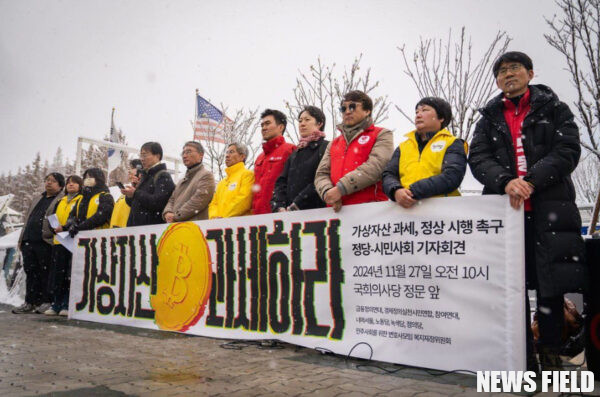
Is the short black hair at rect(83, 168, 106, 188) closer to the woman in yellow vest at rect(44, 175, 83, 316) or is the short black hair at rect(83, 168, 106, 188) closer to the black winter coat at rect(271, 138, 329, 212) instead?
the woman in yellow vest at rect(44, 175, 83, 316)

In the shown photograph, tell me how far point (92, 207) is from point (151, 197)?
1509 mm

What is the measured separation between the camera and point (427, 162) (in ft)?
12.9

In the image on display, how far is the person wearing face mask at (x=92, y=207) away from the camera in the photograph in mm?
7320

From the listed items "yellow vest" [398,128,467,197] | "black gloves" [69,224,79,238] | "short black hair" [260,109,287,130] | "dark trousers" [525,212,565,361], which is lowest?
"dark trousers" [525,212,565,361]

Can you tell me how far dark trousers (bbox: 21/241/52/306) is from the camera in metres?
7.99

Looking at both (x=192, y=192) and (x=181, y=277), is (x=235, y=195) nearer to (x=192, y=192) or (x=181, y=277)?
(x=192, y=192)

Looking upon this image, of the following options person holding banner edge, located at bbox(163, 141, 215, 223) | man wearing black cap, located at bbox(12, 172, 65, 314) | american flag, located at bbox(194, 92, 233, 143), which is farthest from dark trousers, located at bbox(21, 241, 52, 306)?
american flag, located at bbox(194, 92, 233, 143)

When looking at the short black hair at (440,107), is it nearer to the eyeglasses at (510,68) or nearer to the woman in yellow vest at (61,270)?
the eyeglasses at (510,68)

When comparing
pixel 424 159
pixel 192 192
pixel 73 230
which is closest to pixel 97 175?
pixel 73 230

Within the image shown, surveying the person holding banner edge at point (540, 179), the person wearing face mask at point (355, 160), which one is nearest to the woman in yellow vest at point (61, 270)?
the person wearing face mask at point (355, 160)

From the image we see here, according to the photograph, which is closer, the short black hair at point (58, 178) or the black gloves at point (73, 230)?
the black gloves at point (73, 230)

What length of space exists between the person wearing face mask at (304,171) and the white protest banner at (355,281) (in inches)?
13.0

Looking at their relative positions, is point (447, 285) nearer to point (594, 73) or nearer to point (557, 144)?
point (557, 144)

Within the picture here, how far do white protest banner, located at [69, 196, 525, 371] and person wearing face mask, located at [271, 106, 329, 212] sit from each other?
0.33 metres
